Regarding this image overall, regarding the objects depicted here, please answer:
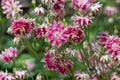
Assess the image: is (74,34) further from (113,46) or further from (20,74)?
(20,74)

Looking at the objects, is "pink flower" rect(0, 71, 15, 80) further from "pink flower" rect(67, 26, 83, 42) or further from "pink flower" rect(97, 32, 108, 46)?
"pink flower" rect(97, 32, 108, 46)

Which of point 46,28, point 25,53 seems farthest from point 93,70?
point 25,53

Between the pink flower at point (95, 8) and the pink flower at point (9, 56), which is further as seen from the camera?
the pink flower at point (9, 56)

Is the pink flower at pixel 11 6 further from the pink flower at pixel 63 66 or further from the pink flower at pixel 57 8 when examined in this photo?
the pink flower at pixel 63 66

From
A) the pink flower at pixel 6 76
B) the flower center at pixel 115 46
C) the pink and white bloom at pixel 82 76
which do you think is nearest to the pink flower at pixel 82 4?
the flower center at pixel 115 46

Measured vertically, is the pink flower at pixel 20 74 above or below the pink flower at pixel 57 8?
below
